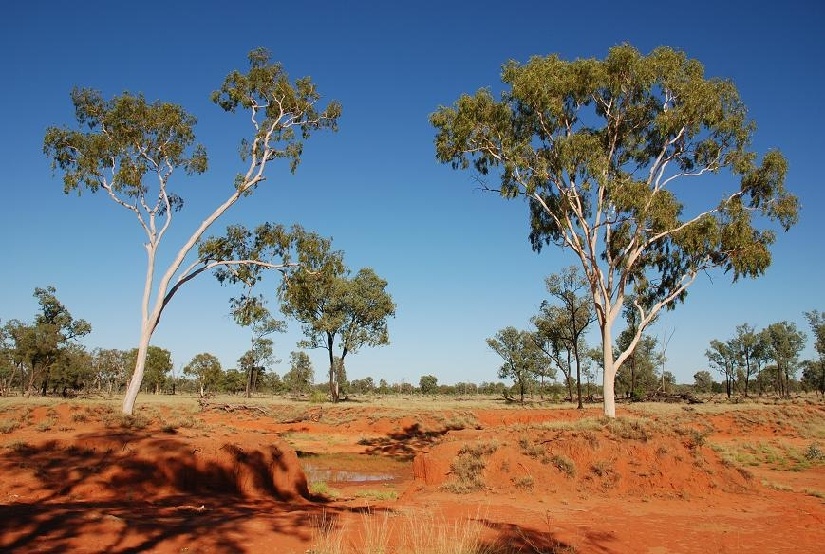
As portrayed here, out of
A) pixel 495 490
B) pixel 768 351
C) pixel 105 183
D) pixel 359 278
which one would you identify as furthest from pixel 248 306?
pixel 768 351

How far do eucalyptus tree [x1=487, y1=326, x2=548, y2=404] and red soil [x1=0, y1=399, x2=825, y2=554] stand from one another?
43.5 metres

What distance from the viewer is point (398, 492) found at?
650 inches

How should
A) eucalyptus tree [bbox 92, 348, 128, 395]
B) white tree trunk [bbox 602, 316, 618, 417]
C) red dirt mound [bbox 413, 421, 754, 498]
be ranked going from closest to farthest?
red dirt mound [bbox 413, 421, 754, 498] < white tree trunk [bbox 602, 316, 618, 417] < eucalyptus tree [bbox 92, 348, 128, 395]

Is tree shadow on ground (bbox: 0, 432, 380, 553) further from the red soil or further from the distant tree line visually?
→ the distant tree line

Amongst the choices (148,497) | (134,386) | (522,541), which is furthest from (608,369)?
(134,386)

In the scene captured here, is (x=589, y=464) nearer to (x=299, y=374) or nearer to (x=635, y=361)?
(x=635, y=361)

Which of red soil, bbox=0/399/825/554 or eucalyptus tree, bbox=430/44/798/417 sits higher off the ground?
eucalyptus tree, bbox=430/44/798/417

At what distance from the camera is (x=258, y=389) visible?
98312mm

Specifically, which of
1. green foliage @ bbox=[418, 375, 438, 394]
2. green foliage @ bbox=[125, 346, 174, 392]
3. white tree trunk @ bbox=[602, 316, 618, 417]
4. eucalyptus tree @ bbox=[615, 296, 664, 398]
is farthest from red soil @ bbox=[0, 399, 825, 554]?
green foliage @ bbox=[418, 375, 438, 394]

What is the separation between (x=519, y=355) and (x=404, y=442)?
124 feet

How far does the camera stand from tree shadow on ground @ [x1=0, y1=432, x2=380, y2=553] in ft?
21.9

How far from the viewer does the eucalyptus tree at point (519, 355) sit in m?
64.7

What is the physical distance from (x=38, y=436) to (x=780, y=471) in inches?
990

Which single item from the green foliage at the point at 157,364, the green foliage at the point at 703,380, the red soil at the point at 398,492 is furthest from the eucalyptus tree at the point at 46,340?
the green foliage at the point at 703,380
